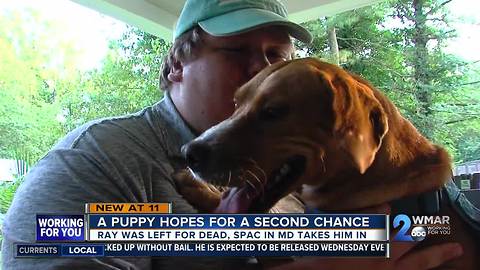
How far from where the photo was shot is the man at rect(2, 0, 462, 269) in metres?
0.67

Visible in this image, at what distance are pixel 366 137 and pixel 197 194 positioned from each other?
10.4 inches

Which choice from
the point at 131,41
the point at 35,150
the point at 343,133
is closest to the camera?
the point at 343,133

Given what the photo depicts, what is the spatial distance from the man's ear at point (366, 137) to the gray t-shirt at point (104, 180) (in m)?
0.23

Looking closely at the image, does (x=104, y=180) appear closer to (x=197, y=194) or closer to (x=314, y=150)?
(x=197, y=194)

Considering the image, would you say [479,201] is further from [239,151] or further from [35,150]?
[35,150]

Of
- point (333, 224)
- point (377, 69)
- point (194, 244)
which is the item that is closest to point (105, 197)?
point (194, 244)

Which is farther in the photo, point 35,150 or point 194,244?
point 35,150

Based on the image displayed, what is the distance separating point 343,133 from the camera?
2.20ft

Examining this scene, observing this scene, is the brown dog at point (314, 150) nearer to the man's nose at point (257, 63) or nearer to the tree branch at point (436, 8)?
the man's nose at point (257, 63)

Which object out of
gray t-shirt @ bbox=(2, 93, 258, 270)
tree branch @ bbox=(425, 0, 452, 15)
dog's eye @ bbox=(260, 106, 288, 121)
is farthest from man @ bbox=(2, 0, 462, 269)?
tree branch @ bbox=(425, 0, 452, 15)

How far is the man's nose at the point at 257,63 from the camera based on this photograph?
80 centimetres

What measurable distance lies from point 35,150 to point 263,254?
0.44 m

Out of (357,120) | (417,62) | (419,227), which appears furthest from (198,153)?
(417,62)

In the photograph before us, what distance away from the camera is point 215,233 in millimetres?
710
